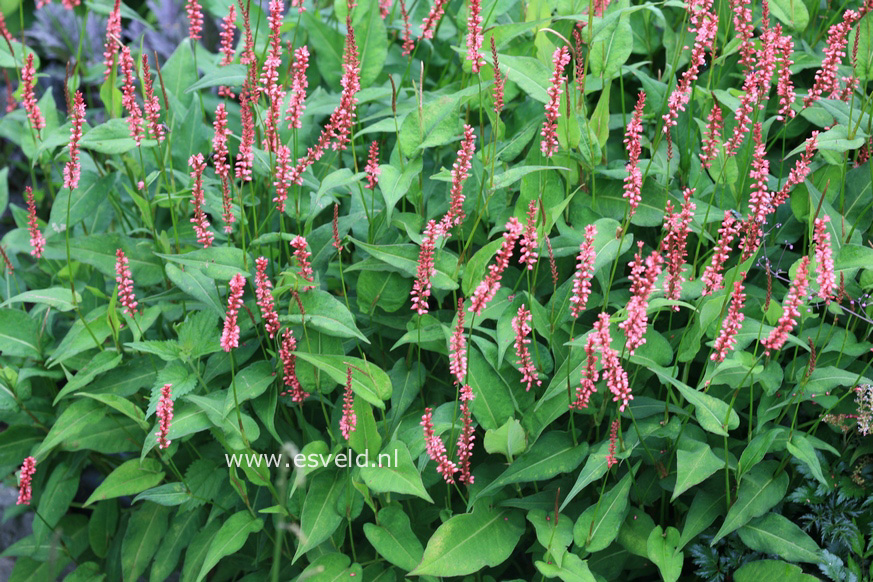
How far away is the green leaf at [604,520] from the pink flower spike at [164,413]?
3.64ft

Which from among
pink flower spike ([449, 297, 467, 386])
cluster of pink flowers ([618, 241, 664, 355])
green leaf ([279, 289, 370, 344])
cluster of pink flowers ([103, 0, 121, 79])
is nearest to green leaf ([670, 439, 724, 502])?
cluster of pink flowers ([618, 241, 664, 355])

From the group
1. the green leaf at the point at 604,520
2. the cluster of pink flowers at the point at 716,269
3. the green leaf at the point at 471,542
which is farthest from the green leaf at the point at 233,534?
the cluster of pink flowers at the point at 716,269

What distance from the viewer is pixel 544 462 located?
221 centimetres

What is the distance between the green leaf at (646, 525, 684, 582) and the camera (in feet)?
6.78

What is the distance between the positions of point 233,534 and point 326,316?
0.67 meters

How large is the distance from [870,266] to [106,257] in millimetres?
2322

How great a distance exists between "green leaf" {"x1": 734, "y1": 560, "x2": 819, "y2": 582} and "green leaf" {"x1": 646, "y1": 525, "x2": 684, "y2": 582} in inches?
6.9

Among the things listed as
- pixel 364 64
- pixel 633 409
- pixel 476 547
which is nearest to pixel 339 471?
pixel 476 547

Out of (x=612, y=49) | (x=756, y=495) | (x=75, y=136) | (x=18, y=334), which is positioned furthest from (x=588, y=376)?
(x=18, y=334)

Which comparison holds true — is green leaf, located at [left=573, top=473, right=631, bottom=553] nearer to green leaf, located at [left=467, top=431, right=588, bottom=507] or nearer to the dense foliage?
the dense foliage

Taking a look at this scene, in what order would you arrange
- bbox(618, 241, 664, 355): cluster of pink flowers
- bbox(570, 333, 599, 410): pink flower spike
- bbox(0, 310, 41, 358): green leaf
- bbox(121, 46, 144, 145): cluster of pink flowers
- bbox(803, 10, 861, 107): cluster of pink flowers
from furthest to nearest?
bbox(0, 310, 41, 358): green leaf < bbox(121, 46, 144, 145): cluster of pink flowers < bbox(803, 10, 861, 107): cluster of pink flowers < bbox(570, 333, 599, 410): pink flower spike < bbox(618, 241, 664, 355): cluster of pink flowers

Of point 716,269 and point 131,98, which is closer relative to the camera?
point 716,269

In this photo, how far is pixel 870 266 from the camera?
7.00ft

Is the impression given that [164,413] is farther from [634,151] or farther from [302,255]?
[634,151]
